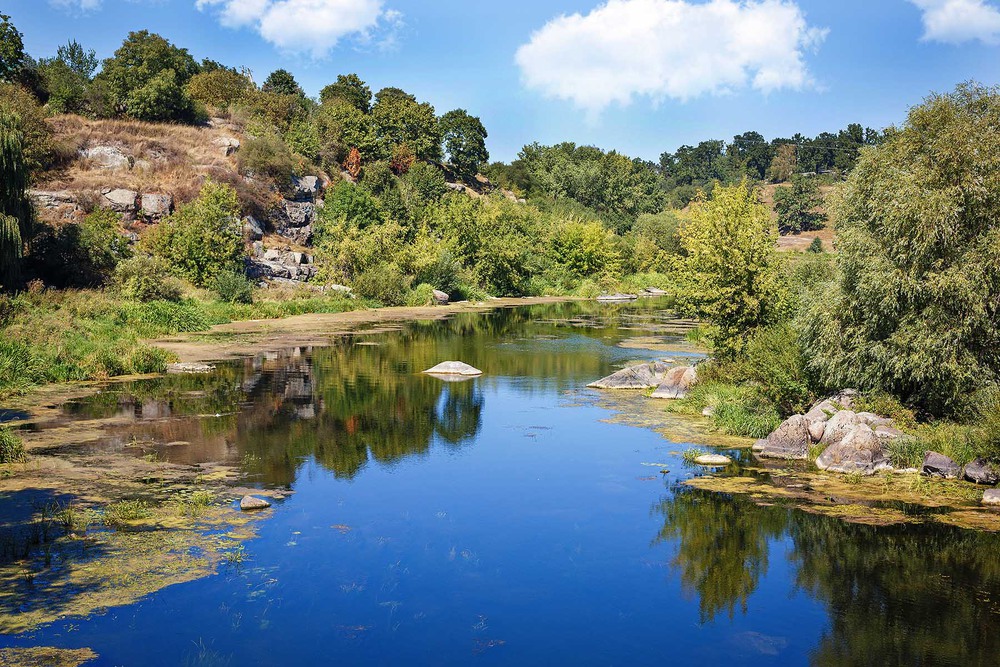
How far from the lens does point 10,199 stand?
112 feet

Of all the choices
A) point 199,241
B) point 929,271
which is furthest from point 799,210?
point 929,271

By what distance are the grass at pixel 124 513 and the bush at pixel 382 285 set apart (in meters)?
44.2

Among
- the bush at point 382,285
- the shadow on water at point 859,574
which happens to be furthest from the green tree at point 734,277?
the bush at point 382,285

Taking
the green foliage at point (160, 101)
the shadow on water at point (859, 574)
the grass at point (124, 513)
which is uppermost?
the green foliage at point (160, 101)

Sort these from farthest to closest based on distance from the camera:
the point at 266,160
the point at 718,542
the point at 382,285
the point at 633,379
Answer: the point at 266,160, the point at 382,285, the point at 633,379, the point at 718,542

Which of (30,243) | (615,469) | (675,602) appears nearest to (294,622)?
(675,602)

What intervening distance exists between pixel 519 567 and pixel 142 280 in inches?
1321

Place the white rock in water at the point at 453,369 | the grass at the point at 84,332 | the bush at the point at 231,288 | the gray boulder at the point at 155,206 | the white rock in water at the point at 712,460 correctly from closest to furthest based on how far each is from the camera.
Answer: the white rock in water at the point at 712,460 < the grass at the point at 84,332 < the white rock in water at the point at 453,369 < the bush at the point at 231,288 < the gray boulder at the point at 155,206

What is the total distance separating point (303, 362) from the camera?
32906 millimetres

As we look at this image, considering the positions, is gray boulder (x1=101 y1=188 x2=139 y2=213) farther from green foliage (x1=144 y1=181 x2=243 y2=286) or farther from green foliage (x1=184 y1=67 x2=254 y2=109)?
green foliage (x1=184 y1=67 x2=254 y2=109)

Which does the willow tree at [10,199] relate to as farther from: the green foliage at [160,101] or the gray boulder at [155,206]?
the green foliage at [160,101]

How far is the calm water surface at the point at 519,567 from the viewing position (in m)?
10.1

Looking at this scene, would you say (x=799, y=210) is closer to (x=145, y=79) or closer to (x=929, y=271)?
(x=145, y=79)

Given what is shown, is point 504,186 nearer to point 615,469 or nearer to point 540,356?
point 540,356
